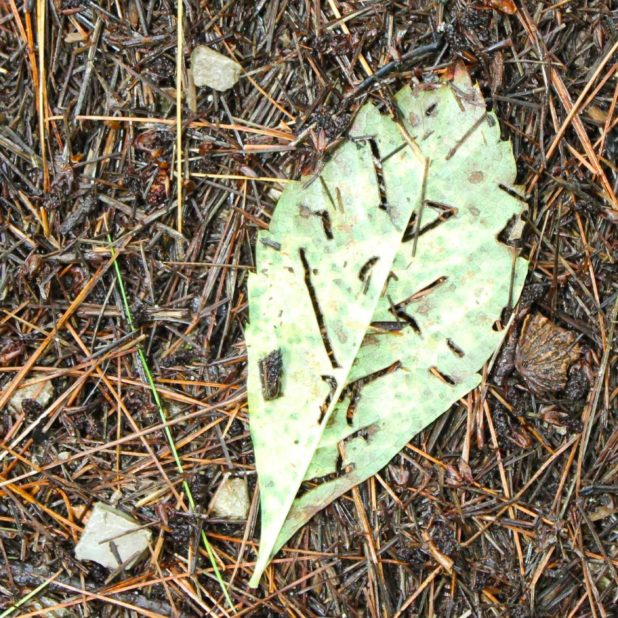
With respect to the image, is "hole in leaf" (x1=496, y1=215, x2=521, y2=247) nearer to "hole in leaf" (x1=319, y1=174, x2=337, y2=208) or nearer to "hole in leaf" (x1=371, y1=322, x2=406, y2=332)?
"hole in leaf" (x1=371, y1=322, x2=406, y2=332)

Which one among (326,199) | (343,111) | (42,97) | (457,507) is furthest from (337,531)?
(42,97)

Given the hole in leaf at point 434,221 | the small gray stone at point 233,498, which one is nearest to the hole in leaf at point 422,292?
the hole in leaf at point 434,221

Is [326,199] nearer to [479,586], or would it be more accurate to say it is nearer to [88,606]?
[479,586]

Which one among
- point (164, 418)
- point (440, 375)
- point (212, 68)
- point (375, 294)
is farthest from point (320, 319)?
point (212, 68)

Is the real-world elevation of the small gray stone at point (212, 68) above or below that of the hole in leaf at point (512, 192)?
above

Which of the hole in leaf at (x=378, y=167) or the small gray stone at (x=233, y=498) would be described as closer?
the hole in leaf at (x=378, y=167)

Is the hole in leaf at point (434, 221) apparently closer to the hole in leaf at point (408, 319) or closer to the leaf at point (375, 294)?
the leaf at point (375, 294)
